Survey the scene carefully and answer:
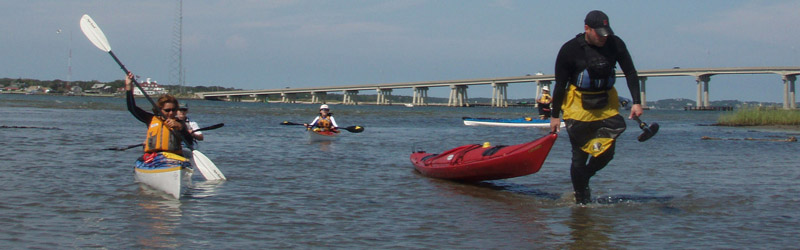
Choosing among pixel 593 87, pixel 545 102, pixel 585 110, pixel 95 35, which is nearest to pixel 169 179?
pixel 95 35

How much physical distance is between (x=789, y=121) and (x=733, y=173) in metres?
24.6

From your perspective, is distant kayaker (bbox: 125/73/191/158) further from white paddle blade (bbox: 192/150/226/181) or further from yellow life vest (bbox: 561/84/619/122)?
yellow life vest (bbox: 561/84/619/122)

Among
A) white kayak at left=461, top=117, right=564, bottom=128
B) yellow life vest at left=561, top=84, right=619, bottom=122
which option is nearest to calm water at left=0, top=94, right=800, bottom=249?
yellow life vest at left=561, top=84, right=619, bottom=122

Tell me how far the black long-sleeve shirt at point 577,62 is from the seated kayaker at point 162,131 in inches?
163

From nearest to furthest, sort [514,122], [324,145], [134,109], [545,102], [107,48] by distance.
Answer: [134,109] → [107,48] → [324,145] → [545,102] → [514,122]

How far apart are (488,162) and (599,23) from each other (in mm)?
2961

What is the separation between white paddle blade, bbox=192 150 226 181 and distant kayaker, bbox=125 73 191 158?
3.24 feet

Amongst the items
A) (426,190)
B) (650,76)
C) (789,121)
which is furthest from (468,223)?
(650,76)

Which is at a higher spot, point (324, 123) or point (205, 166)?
point (324, 123)

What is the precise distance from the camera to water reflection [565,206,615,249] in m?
6.63

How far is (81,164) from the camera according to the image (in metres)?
12.9

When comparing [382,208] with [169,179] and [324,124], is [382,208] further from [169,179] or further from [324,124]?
[324,124]

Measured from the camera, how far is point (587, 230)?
7.24 meters

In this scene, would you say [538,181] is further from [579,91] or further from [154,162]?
[154,162]
